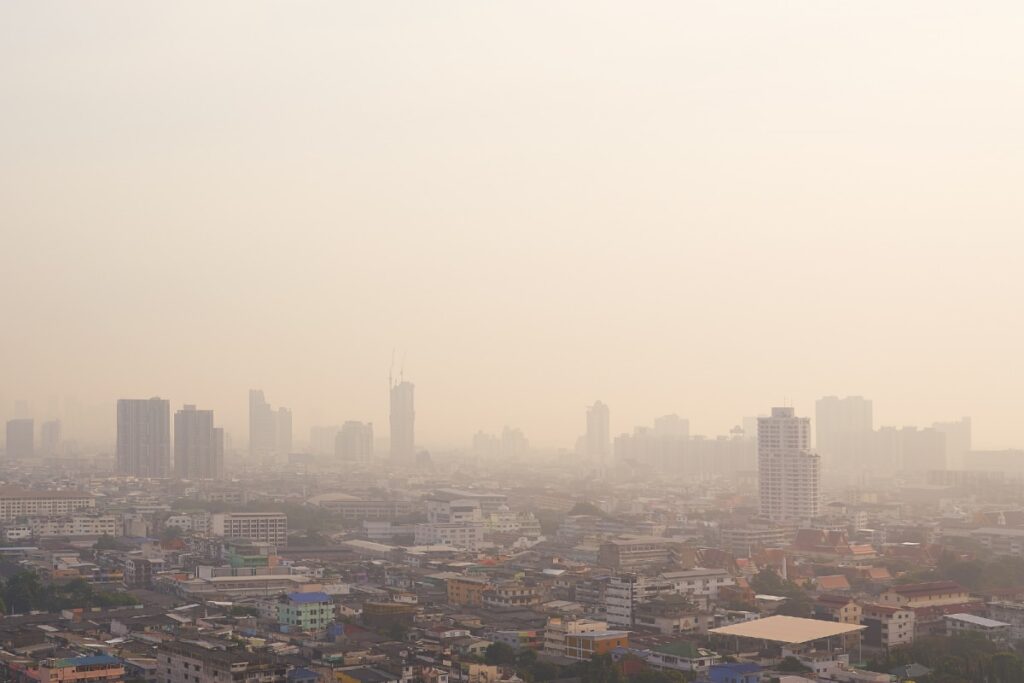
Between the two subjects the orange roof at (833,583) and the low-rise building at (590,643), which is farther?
the orange roof at (833,583)

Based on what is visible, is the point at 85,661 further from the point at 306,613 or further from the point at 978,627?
the point at 978,627

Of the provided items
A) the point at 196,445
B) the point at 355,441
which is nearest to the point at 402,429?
the point at 355,441

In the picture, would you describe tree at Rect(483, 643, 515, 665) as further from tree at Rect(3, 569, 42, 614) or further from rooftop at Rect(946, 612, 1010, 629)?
tree at Rect(3, 569, 42, 614)

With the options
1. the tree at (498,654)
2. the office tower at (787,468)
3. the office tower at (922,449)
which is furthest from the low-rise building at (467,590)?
the office tower at (922,449)

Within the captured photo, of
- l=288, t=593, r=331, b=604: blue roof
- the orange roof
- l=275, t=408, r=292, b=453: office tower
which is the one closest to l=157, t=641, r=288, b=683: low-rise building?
l=288, t=593, r=331, b=604: blue roof

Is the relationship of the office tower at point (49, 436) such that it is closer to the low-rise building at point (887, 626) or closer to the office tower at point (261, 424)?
the office tower at point (261, 424)

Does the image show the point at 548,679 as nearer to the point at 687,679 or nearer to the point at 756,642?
the point at 687,679
